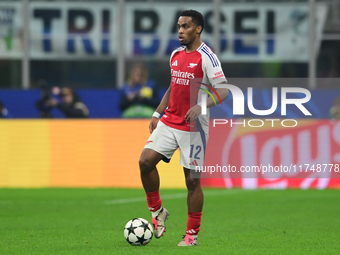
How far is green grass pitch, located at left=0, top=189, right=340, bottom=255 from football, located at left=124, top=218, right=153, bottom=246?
10 centimetres

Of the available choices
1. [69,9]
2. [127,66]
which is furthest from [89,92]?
[69,9]

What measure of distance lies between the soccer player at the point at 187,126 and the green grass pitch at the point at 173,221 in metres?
0.37

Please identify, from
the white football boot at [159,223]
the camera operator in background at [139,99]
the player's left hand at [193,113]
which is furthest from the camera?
the camera operator in background at [139,99]

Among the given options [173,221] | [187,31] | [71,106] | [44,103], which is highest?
[187,31]

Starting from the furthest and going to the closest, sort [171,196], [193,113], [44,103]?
[44,103] → [171,196] → [193,113]

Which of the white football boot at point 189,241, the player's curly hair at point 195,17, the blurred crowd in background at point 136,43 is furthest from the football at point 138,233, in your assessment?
the blurred crowd in background at point 136,43

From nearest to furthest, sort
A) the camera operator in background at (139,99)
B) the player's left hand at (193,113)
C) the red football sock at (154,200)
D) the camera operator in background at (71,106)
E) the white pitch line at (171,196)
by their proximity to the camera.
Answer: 1. the player's left hand at (193,113)
2. the red football sock at (154,200)
3. the white pitch line at (171,196)
4. the camera operator in background at (139,99)
5. the camera operator in background at (71,106)

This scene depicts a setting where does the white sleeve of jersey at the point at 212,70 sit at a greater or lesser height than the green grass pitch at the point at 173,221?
greater

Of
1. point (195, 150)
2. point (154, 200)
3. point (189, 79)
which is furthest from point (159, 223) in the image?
point (189, 79)

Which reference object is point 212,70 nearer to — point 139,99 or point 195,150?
point 195,150

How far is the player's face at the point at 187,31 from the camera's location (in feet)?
19.4

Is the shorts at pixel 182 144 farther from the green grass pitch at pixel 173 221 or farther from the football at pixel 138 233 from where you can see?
the green grass pitch at pixel 173 221

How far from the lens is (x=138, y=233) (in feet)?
19.5

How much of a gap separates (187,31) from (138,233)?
77.4 inches
